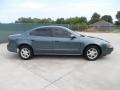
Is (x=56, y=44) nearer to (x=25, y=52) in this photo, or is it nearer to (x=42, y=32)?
(x=42, y=32)

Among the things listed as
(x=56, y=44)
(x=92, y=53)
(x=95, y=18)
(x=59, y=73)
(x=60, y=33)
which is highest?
(x=95, y=18)

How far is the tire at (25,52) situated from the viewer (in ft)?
26.6

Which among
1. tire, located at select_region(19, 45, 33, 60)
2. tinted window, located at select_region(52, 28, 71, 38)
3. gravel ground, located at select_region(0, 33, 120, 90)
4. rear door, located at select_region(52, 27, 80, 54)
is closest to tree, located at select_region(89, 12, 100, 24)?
tinted window, located at select_region(52, 28, 71, 38)

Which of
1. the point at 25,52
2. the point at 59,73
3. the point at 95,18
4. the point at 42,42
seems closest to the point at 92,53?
the point at 42,42

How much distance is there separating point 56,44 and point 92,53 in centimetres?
150

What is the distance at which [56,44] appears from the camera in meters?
8.02

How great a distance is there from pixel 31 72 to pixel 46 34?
2.32m

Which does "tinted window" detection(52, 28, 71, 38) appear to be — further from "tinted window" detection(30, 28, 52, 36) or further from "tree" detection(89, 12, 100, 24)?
"tree" detection(89, 12, 100, 24)

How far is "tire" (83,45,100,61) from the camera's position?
788 cm

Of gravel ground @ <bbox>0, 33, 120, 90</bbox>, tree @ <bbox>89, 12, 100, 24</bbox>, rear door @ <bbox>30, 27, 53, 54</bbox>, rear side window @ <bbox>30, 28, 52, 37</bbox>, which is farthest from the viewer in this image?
tree @ <bbox>89, 12, 100, 24</bbox>

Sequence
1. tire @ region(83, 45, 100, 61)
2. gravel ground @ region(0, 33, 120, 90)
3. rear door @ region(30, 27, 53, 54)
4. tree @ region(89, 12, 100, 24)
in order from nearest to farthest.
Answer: gravel ground @ region(0, 33, 120, 90) → tire @ region(83, 45, 100, 61) → rear door @ region(30, 27, 53, 54) → tree @ region(89, 12, 100, 24)

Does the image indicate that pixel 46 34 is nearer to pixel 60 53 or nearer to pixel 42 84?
pixel 60 53

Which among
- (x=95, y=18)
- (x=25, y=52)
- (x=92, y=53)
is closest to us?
(x=92, y=53)

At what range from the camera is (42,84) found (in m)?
5.23
